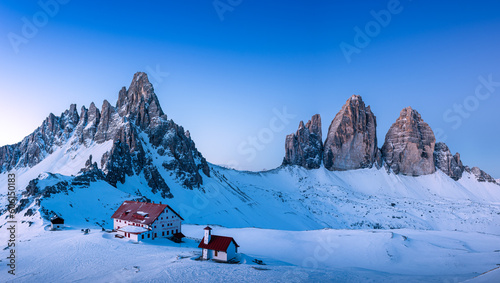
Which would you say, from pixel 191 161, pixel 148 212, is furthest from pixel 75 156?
pixel 148 212

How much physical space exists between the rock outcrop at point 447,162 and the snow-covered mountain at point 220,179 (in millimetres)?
652

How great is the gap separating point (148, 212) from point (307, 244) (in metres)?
25.8

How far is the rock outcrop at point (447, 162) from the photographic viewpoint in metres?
166

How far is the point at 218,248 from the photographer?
1271 inches

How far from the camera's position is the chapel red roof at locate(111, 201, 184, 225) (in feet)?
150

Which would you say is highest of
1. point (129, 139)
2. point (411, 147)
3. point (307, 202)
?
point (411, 147)

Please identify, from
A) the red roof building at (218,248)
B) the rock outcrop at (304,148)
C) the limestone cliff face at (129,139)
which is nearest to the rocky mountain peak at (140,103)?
the limestone cliff face at (129,139)

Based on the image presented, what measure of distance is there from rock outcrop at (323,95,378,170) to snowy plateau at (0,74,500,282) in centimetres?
629

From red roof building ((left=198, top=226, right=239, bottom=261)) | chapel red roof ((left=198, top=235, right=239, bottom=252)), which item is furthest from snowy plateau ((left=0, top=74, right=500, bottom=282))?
chapel red roof ((left=198, top=235, right=239, bottom=252))

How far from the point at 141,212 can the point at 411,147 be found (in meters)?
156

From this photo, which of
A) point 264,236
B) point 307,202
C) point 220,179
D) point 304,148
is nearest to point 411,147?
point 304,148

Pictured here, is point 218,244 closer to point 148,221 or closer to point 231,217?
point 148,221

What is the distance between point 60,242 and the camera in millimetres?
38781

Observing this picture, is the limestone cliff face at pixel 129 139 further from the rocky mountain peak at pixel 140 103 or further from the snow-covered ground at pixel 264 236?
the snow-covered ground at pixel 264 236
